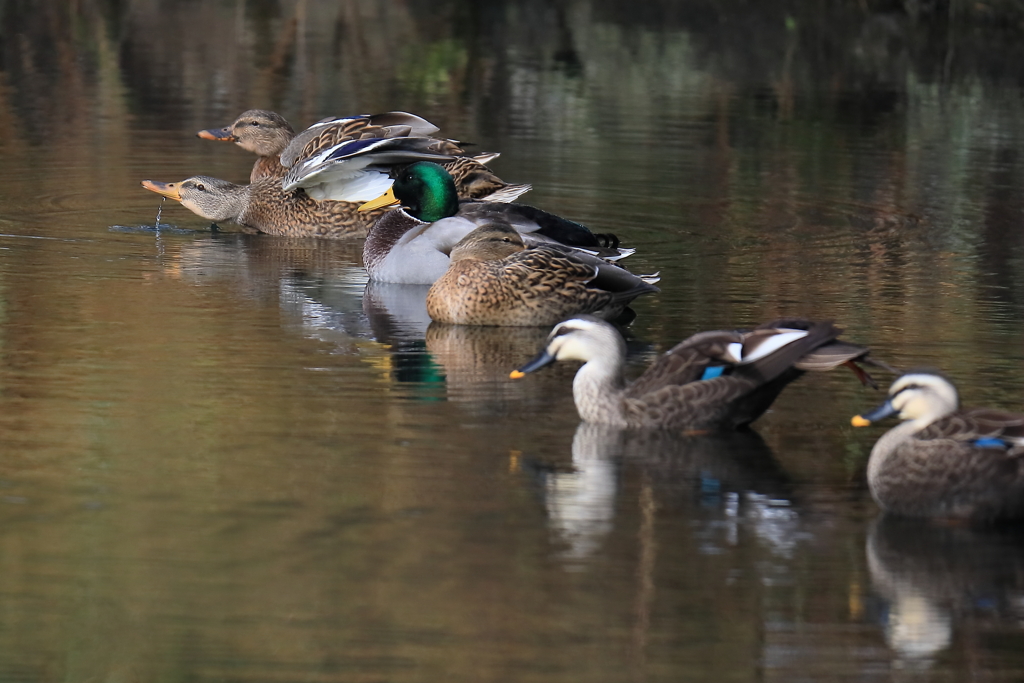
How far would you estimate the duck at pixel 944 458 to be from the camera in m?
6.86

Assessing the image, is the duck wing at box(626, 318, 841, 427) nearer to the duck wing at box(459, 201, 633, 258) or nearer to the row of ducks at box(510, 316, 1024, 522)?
the row of ducks at box(510, 316, 1024, 522)

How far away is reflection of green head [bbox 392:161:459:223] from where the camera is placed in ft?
42.4

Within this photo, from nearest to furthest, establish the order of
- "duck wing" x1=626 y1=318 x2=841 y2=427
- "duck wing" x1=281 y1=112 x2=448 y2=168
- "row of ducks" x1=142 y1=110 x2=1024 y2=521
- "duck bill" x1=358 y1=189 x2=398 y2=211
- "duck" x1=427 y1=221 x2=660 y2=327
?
"row of ducks" x1=142 y1=110 x2=1024 y2=521, "duck wing" x1=626 y1=318 x2=841 y2=427, "duck" x1=427 y1=221 x2=660 y2=327, "duck bill" x1=358 y1=189 x2=398 y2=211, "duck wing" x1=281 y1=112 x2=448 y2=168

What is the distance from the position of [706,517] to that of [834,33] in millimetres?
29653

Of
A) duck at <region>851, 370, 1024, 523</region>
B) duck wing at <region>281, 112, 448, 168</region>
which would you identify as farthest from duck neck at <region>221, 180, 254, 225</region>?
duck at <region>851, 370, 1024, 523</region>

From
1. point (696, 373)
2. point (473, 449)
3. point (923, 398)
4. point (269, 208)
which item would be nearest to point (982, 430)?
point (923, 398)

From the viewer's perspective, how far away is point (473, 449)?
26.1ft

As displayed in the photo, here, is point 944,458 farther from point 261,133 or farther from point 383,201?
point 261,133

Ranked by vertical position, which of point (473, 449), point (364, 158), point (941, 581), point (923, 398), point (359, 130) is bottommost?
point (941, 581)

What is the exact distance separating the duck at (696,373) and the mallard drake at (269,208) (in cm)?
620

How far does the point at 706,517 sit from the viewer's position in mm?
7109

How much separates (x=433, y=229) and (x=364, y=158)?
2050mm

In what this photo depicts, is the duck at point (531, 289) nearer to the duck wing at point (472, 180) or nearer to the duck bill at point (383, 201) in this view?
the duck bill at point (383, 201)

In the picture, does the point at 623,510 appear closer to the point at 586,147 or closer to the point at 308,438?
the point at 308,438
